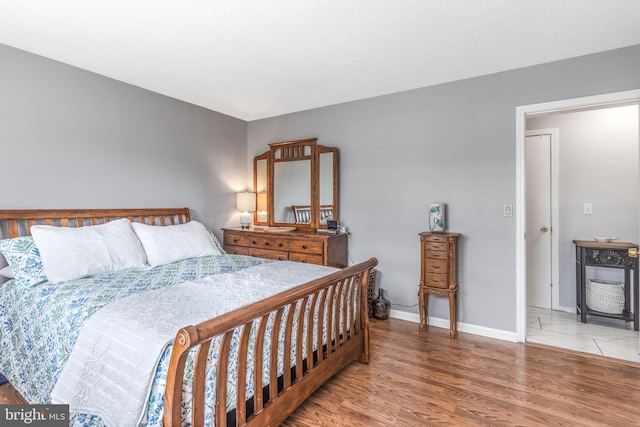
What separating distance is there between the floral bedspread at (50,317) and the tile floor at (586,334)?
9.80 feet

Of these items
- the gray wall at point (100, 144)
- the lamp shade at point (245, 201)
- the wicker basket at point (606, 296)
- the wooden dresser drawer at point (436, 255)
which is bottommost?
the wicker basket at point (606, 296)

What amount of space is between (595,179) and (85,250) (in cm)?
480

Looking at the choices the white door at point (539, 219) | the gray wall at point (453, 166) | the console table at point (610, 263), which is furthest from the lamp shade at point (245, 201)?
the console table at point (610, 263)

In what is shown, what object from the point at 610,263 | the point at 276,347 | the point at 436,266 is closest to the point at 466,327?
the point at 436,266

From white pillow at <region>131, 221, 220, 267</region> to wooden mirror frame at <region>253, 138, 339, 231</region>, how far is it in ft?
4.01

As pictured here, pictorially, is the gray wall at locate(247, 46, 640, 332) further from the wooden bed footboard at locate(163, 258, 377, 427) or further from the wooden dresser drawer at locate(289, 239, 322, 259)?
the wooden bed footboard at locate(163, 258, 377, 427)

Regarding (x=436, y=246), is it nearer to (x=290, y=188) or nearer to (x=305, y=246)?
(x=305, y=246)

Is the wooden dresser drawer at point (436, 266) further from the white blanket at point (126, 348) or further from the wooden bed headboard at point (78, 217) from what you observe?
the wooden bed headboard at point (78, 217)

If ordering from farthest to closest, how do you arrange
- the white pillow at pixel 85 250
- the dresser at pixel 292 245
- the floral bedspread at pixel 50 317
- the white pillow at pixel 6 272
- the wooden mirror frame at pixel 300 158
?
1. the wooden mirror frame at pixel 300 158
2. the dresser at pixel 292 245
3. the white pillow at pixel 6 272
4. the white pillow at pixel 85 250
5. the floral bedspread at pixel 50 317

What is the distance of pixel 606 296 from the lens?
125 inches

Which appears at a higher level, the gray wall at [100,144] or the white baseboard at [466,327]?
the gray wall at [100,144]

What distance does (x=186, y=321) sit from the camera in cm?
144

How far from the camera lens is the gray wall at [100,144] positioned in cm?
251

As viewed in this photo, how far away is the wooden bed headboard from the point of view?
95.6 inches
